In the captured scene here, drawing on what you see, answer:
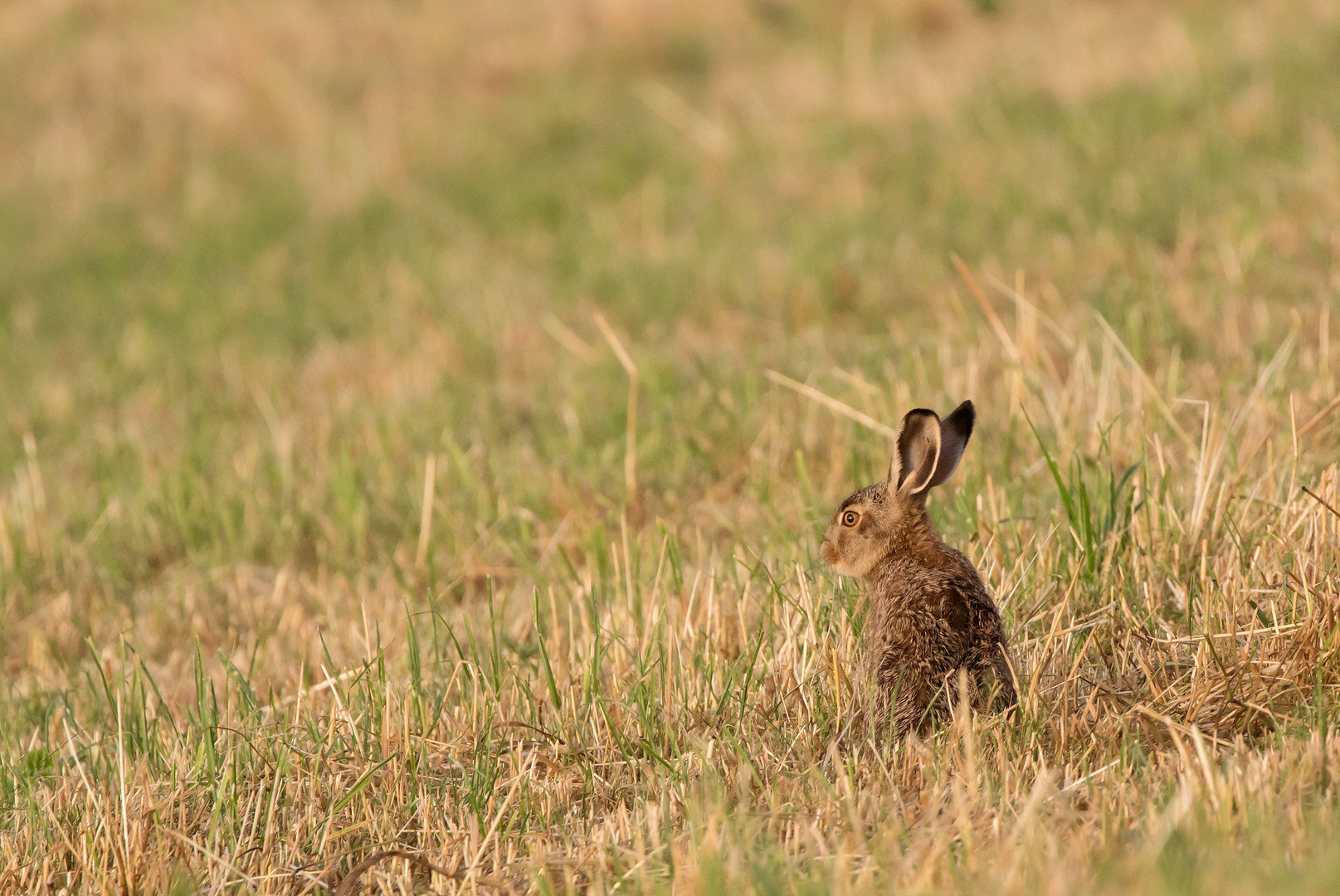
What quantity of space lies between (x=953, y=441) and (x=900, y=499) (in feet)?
0.67

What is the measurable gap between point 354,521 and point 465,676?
210 cm

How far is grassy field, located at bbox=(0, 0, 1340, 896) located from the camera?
3.08 metres

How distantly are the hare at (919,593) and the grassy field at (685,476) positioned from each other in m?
0.13

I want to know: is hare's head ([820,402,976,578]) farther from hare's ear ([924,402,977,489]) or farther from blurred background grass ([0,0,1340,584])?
blurred background grass ([0,0,1340,584])

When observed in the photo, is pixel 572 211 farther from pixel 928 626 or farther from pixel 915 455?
pixel 928 626

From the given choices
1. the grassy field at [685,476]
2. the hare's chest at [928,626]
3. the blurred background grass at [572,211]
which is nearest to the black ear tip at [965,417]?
the grassy field at [685,476]

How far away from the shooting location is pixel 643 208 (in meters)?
10.6

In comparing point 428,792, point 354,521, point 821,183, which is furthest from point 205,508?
point 821,183

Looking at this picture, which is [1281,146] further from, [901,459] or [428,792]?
[428,792]

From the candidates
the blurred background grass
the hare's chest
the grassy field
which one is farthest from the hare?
the blurred background grass

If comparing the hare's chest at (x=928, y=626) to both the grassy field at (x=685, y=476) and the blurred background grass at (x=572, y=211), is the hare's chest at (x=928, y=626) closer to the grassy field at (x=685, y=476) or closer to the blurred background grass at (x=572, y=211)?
the grassy field at (x=685, y=476)

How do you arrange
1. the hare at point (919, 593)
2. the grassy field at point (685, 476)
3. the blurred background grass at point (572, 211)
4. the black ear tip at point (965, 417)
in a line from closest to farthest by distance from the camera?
the grassy field at point (685, 476), the hare at point (919, 593), the black ear tip at point (965, 417), the blurred background grass at point (572, 211)

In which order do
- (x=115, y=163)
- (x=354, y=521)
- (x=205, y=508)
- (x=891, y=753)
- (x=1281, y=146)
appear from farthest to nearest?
(x=115, y=163)
(x=1281, y=146)
(x=205, y=508)
(x=354, y=521)
(x=891, y=753)

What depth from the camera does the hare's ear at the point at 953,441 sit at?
3.68 m
